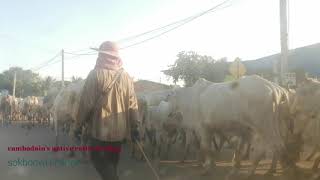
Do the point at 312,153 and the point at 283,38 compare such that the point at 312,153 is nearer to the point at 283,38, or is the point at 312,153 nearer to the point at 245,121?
the point at 245,121

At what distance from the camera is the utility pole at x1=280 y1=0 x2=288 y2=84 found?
11.9 m

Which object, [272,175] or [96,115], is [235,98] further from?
[96,115]

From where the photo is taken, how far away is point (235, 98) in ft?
31.3

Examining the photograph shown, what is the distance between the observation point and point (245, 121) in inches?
366

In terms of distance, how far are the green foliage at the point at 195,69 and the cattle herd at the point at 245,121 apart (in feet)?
50.2

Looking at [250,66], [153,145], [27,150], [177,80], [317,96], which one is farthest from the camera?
[177,80]

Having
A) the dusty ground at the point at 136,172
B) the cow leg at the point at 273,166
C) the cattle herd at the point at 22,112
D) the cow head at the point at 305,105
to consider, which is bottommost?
the dusty ground at the point at 136,172

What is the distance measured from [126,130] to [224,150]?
8.52 metres

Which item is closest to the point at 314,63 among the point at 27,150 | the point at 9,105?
the point at 27,150

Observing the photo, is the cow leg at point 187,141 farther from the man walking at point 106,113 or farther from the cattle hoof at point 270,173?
the man walking at point 106,113

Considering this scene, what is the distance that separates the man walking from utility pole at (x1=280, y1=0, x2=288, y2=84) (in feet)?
22.1

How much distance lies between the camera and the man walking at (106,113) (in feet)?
19.3

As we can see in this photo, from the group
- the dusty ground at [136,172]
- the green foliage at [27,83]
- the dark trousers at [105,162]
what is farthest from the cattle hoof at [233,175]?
the green foliage at [27,83]

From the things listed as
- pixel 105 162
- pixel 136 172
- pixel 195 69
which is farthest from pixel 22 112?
pixel 105 162
